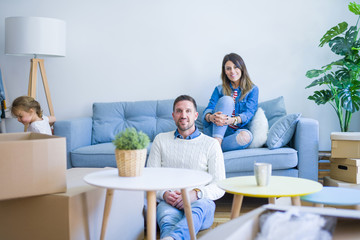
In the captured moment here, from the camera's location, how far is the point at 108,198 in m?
1.74

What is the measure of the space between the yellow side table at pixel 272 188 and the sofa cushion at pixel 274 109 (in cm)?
168

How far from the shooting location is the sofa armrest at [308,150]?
3.00 m

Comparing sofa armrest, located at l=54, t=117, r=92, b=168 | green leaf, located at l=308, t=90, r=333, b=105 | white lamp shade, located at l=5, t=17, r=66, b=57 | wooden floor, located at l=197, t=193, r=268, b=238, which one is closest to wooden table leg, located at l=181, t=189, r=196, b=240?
wooden floor, located at l=197, t=193, r=268, b=238

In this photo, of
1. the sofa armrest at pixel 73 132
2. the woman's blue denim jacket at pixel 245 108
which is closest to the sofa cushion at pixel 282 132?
the woman's blue denim jacket at pixel 245 108

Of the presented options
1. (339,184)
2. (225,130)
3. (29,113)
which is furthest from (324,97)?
(29,113)

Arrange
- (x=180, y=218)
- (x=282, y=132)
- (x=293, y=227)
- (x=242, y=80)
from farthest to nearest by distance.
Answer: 1. (x=242, y=80)
2. (x=282, y=132)
3. (x=180, y=218)
4. (x=293, y=227)

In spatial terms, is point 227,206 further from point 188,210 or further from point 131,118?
point 188,210

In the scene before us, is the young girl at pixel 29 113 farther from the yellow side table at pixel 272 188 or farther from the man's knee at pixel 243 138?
the yellow side table at pixel 272 188

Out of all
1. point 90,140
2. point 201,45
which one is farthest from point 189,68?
point 90,140

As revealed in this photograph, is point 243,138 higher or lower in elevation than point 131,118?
lower

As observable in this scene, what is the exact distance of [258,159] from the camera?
2.95 metres

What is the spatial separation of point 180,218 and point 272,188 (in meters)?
0.73

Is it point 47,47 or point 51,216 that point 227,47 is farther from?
point 51,216

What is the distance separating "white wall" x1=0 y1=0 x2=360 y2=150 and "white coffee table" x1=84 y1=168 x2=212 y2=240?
2.30 m
